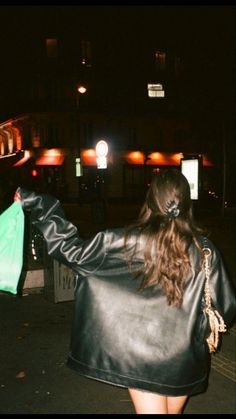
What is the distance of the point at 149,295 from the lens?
2.34 metres

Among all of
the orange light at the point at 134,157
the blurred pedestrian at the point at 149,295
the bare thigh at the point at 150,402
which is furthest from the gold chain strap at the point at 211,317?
the orange light at the point at 134,157

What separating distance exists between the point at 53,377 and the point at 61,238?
9.04 ft

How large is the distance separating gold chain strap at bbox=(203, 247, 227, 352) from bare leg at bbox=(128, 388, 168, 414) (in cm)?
40

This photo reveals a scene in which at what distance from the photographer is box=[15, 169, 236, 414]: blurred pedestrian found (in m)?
2.33

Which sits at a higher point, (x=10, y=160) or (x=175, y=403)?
(x=175, y=403)

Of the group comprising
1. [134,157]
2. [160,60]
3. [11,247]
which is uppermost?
[160,60]

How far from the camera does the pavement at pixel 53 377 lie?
13.4 feet

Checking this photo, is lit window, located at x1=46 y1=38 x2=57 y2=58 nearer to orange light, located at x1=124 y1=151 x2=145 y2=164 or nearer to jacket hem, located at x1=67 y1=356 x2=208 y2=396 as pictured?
orange light, located at x1=124 y1=151 x2=145 y2=164

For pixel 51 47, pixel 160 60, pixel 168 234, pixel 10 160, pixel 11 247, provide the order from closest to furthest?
pixel 168 234 → pixel 11 247 → pixel 51 47 → pixel 10 160 → pixel 160 60

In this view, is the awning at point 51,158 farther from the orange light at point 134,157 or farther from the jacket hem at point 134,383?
the jacket hem at point 134,383

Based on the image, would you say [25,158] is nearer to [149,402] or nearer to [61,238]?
[61,238]

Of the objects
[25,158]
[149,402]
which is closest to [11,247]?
[149,402]

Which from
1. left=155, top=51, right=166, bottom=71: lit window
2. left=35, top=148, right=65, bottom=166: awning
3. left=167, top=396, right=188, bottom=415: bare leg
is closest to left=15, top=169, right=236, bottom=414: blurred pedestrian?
left=167, top=396, right=188, bottom=415: bare leg

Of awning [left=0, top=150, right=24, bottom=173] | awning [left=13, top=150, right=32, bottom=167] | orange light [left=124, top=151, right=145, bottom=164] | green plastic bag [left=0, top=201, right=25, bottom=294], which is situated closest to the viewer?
green plastic bag [left=0, top=201, right=25, bottom=294]
